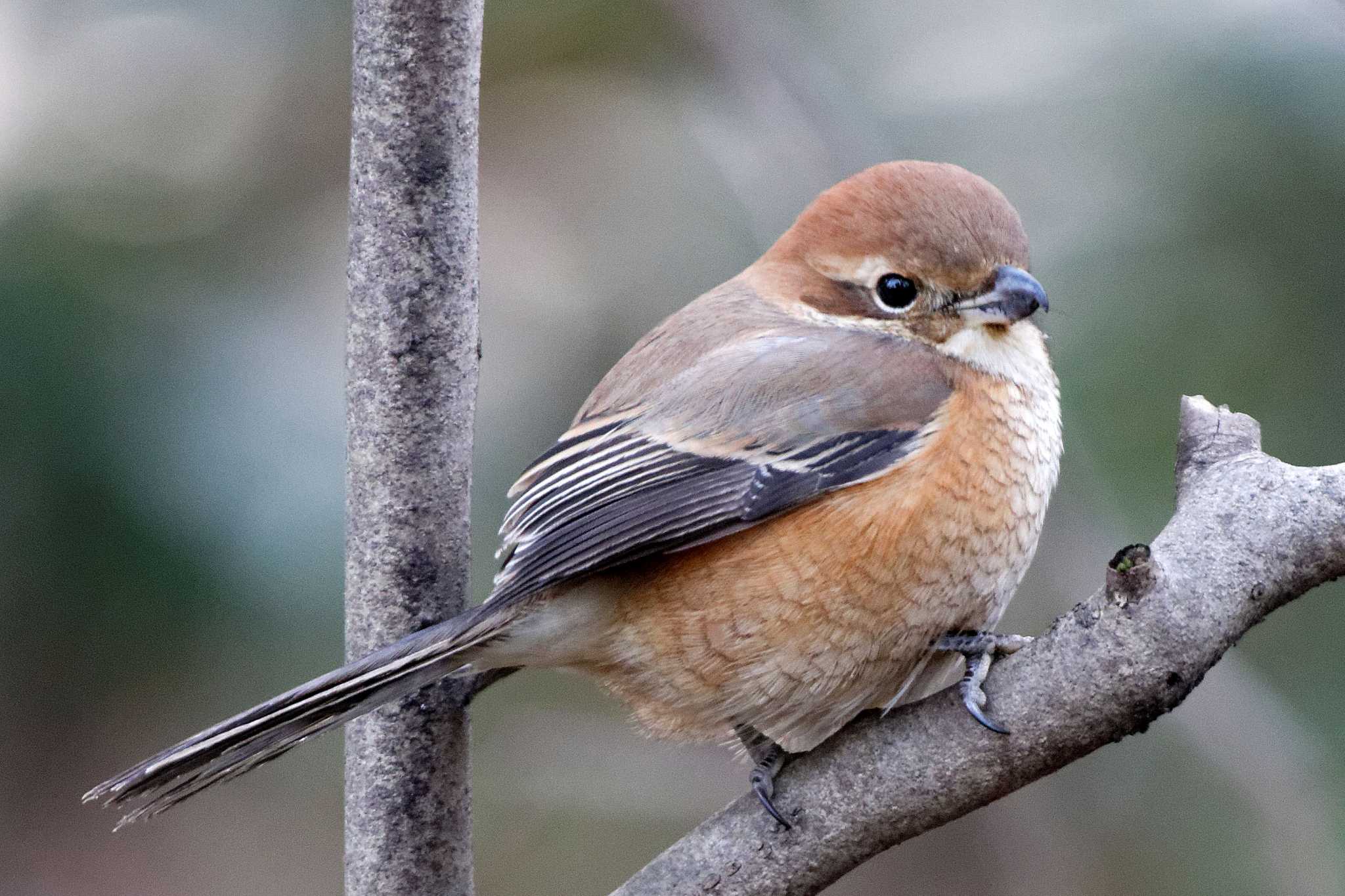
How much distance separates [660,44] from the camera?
3.57 meters

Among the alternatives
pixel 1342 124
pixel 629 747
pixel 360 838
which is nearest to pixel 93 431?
pixel 360 838

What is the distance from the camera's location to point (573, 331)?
3502mm

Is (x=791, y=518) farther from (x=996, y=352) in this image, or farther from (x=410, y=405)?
(x=410, y=405)

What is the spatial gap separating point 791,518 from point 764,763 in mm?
397

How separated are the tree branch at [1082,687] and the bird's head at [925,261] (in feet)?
1.34

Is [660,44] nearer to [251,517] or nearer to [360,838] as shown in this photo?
[251,517]

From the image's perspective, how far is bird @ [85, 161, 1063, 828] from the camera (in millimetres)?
2154

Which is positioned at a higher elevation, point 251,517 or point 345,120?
point 345,120

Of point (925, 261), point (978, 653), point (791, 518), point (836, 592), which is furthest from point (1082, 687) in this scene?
point (925, 261)

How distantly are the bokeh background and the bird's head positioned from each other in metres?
0.69

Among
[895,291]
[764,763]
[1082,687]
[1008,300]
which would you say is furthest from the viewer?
[895,291]

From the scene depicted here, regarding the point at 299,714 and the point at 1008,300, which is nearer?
the point at 299,714

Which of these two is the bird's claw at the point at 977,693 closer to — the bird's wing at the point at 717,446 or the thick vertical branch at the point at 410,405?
the bird's wing at the point at 717,446

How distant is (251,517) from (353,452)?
3.03 feet
